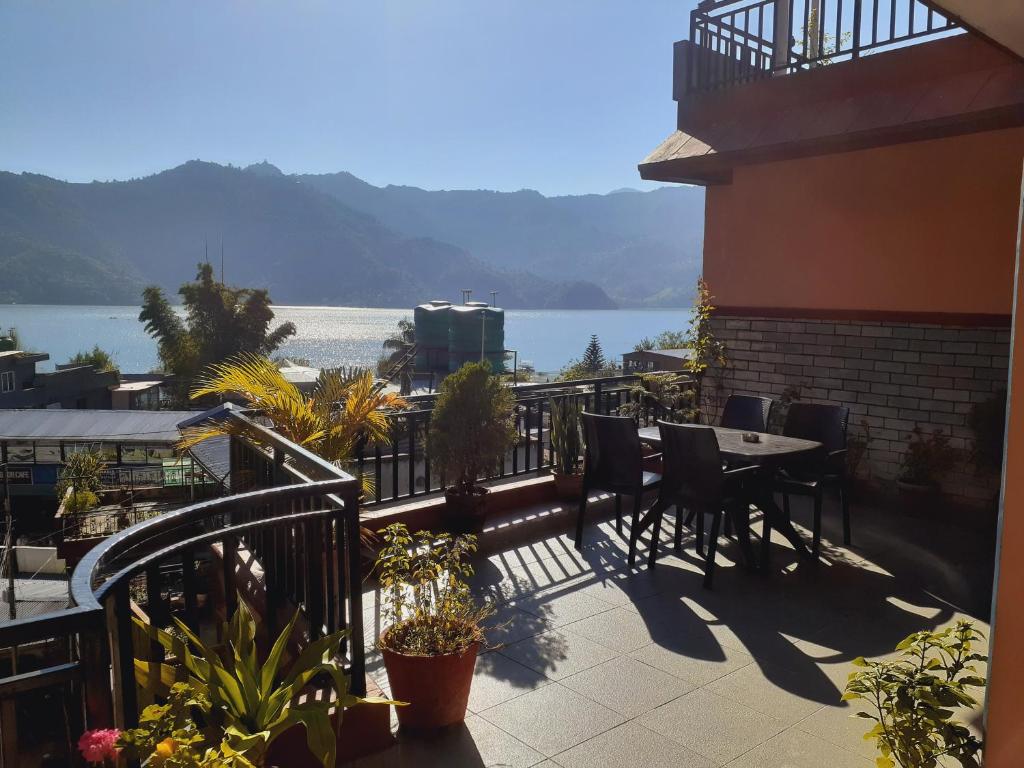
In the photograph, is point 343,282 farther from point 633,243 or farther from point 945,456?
point 945,456

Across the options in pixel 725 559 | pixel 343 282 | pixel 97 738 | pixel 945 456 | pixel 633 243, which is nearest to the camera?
pixel 97 738

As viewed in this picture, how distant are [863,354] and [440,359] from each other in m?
26.3

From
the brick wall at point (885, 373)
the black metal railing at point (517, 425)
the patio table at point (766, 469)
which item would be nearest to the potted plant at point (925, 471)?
the brick wall at point (885, 373)

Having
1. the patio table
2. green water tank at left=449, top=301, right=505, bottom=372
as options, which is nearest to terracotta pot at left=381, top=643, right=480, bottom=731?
the patio table

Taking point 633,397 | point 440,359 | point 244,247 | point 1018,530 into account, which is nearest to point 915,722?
point 1018,530

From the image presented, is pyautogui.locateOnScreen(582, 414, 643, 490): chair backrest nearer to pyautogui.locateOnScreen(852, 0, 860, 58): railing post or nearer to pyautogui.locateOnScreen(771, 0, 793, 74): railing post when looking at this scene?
pyautogui.locateOnScreen(852, 0, 860, 58): railing post

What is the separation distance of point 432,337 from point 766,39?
81.5 feet

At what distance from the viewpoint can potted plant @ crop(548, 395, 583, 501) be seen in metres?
5.77

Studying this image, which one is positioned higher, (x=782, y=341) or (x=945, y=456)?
(x=782, y=341)

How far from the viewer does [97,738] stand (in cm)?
147

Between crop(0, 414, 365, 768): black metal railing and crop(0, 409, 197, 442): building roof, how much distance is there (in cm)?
1649

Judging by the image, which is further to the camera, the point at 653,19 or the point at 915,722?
the point at 653,19

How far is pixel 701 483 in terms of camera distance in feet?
14.5

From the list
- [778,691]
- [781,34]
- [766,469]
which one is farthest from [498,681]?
[781,34]
